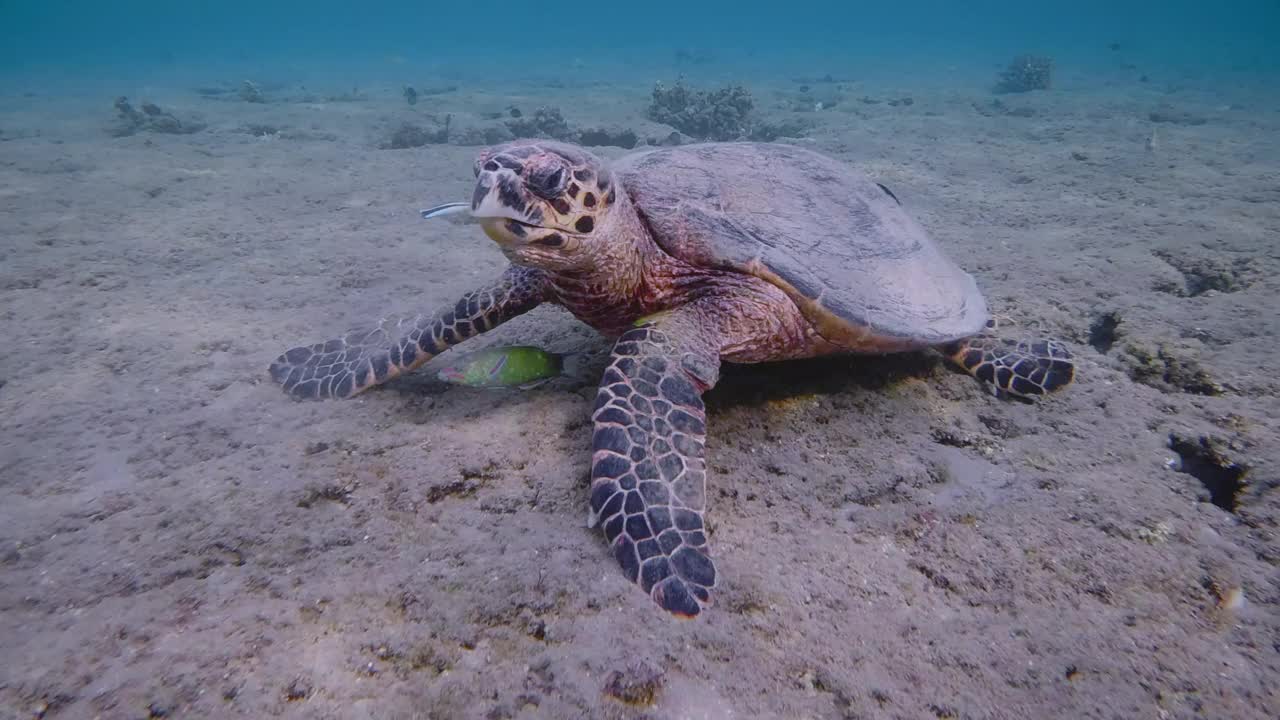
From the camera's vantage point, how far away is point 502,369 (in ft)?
11.4

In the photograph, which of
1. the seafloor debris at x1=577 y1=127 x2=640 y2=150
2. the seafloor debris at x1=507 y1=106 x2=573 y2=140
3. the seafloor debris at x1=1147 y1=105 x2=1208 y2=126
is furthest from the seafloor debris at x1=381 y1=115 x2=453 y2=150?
the seafloor debris at x1=1147 y1=105 x2=1208 y2=126

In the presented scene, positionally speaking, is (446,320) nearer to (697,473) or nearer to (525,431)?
(525,431)

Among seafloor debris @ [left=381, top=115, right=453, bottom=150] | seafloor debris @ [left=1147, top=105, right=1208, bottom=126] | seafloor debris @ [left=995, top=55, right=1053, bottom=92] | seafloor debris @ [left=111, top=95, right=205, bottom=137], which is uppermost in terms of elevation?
seafloor debris @ [left=995, top=55, right=1053, bottom=92]

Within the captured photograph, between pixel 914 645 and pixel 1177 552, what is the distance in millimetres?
1361

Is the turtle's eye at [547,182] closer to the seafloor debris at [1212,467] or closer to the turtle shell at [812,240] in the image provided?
the turtle shell at [812,240]

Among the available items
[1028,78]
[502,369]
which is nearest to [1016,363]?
[502,369]

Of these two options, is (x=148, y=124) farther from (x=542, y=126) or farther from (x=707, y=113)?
(x=707, y=113)

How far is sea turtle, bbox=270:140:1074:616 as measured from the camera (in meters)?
2.49

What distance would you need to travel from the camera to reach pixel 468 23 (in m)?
→ 88.7

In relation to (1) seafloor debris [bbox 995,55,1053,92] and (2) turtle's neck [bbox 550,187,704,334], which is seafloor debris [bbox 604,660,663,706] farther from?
(1) seafloor debris [bbox 995,55,1053,92]

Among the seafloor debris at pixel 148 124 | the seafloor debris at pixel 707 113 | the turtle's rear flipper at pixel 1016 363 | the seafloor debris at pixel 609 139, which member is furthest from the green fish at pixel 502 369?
the seafloor debris at pixel 148 124

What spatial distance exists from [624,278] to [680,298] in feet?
1.30

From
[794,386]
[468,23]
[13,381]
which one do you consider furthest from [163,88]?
[468,23]

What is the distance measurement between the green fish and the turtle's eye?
1125 millimetres
